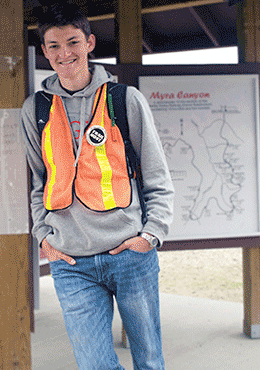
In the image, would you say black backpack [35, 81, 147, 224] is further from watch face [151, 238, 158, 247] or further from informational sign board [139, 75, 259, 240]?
informational sign board [139, 75, 259, 240]

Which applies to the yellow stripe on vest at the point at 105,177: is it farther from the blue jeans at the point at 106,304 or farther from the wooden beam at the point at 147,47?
the wooden beam at the point at 147,47

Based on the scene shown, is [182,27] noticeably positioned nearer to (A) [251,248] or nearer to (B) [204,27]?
→ (B) [204,27]

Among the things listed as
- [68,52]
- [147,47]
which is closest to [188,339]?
[68,52]

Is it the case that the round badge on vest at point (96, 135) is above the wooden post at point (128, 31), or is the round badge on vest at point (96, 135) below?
below

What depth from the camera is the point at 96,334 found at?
4.99 feet

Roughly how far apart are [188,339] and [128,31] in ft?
8.29

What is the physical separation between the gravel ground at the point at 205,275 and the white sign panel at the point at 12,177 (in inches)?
233

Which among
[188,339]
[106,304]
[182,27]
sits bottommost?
[188,339]

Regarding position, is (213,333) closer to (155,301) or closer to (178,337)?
(178,337)

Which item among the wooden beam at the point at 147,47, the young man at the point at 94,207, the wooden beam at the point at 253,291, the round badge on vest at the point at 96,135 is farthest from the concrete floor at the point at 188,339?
the wooden beam at the point at 147,47

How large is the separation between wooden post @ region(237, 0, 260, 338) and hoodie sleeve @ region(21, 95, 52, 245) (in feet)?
7.73

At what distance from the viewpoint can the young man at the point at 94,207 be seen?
5.05ft

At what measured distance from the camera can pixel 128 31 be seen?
350 centimetres

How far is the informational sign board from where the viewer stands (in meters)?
3.48
